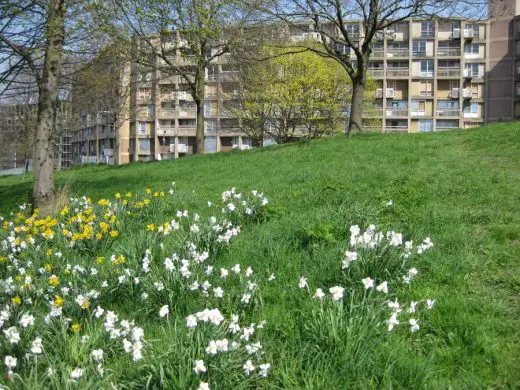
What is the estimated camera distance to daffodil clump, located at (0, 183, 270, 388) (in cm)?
259

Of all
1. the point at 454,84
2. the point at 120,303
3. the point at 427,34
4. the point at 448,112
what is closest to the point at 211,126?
the point at 448,112

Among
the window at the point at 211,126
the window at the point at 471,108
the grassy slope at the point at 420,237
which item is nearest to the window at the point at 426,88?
the window at the point at 471,108

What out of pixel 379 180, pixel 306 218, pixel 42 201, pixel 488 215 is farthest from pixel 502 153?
pixel 42 201

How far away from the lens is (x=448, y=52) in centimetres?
6681

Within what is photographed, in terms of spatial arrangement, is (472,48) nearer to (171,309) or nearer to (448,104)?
(448,104)

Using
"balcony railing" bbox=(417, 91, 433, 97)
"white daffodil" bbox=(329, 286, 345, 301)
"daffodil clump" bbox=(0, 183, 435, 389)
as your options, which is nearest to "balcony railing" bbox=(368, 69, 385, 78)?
"balcony railing" bbox=(417, 91, 433, 97)

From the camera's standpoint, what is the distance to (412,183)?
6.79 metres

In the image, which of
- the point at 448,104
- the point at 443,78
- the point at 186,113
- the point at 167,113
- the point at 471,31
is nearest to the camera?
the point at 443,78

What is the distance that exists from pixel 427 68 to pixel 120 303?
6998cm

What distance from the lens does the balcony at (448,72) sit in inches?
2589

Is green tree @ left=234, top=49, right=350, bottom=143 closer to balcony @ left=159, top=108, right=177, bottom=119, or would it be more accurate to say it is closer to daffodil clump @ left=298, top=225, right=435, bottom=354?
daffodil clump @ left=298, top=225, right=435, bottom=354

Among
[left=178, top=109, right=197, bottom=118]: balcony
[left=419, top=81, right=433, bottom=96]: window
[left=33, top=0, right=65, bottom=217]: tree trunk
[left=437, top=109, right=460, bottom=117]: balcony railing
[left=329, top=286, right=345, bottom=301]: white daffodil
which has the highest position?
[left=419, top=81, right=433, bottom=96]: window

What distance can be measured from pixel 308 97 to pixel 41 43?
2727 centimetres

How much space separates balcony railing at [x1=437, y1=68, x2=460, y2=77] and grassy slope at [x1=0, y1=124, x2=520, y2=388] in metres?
61.0
